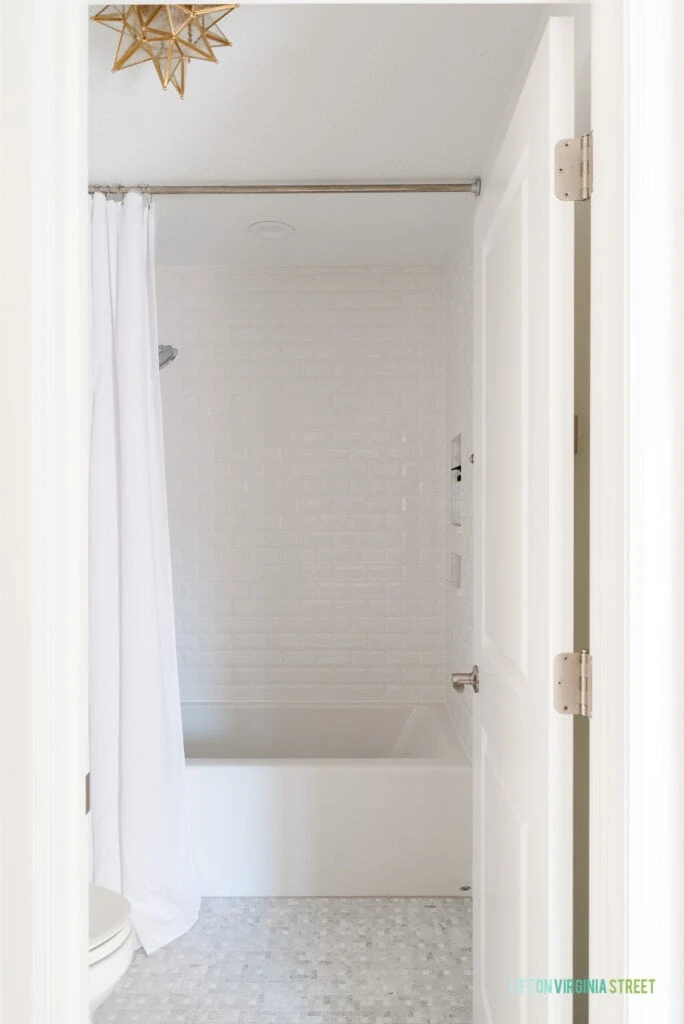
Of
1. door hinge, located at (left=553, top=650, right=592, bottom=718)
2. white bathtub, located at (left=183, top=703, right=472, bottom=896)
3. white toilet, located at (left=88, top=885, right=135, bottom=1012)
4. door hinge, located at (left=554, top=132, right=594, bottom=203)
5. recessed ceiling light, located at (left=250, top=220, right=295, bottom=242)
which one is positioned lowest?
white bathtub, located at (left=183, top=703, right=472, bottom=896)

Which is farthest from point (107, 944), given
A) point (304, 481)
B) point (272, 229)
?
point (272, 229)

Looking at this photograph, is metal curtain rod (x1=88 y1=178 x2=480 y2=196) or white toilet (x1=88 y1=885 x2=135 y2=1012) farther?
metal curtain rod (x1=88 y1=178 x2=480 y2=196)

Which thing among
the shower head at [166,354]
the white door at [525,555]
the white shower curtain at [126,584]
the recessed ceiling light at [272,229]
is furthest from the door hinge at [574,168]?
the shower head at [166,354]

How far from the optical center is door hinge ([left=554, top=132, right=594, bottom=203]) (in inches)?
44.3

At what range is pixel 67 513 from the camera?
1.06 m

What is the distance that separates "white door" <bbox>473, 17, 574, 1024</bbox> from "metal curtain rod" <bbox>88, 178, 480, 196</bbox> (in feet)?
2.48

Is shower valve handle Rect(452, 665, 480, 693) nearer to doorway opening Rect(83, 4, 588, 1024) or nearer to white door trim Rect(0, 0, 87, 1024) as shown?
doorway opening Rect(83, 4, 588, 1024)

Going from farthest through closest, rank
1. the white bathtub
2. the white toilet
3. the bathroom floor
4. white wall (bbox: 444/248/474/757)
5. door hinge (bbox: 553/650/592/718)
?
white wall (bbox: 444/248/474/757), the white bathtub, the bathroom floor, the white toilet, door hinge (bbox: 553/650/592/718)

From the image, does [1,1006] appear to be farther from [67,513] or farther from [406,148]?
[406,148]

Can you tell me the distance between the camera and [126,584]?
98.3 inches

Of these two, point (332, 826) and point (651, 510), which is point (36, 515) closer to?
point (651, 510)

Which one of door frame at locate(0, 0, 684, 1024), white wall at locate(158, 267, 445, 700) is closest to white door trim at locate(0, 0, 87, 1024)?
door frame at locate(0, 0, 684, 1024)

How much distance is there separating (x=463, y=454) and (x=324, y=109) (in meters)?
1.41

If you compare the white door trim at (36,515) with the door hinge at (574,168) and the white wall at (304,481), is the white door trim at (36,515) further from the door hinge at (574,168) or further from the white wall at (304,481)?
the white wall at (304,481)
